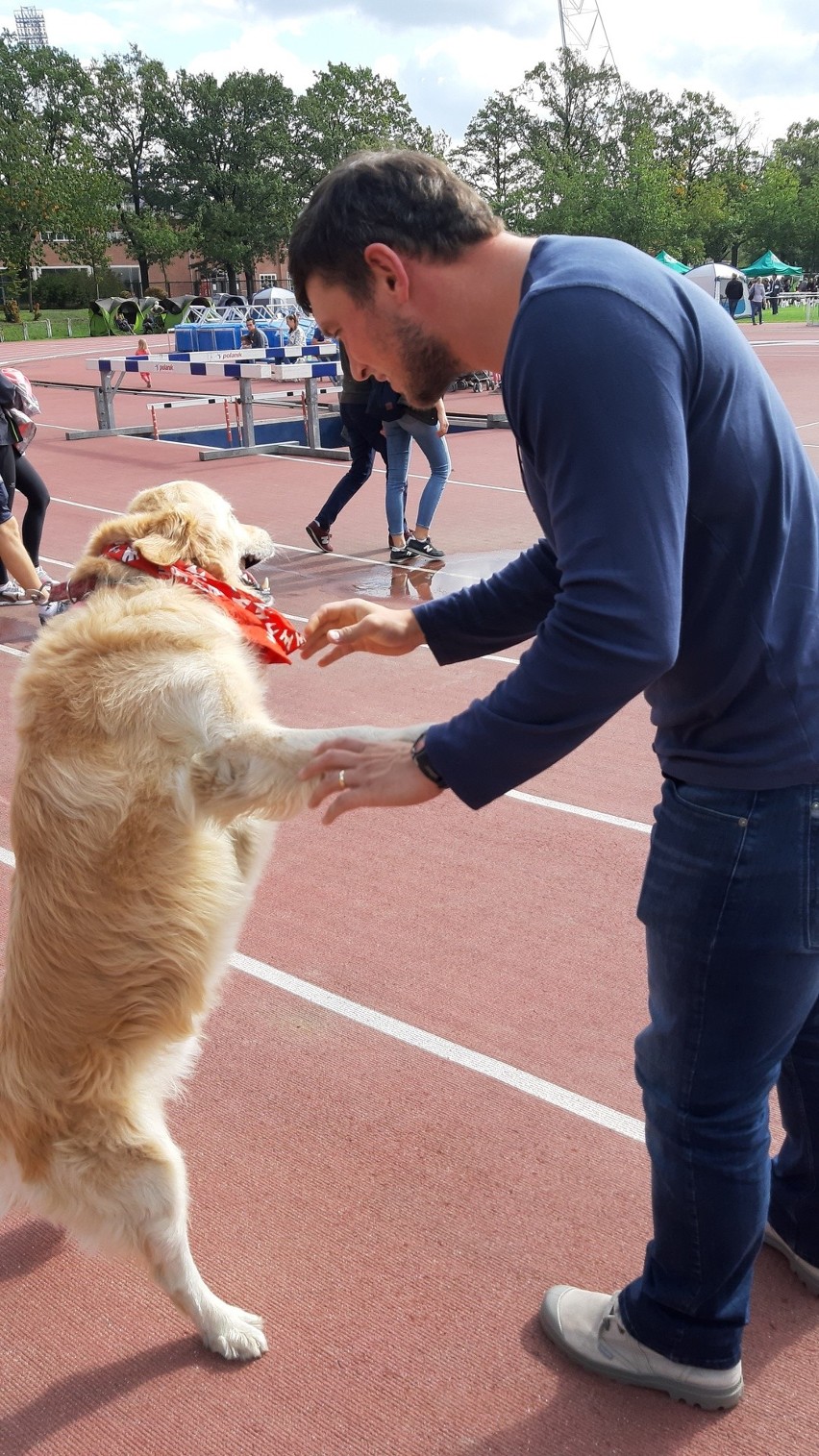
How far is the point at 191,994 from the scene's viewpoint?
2.55 metres

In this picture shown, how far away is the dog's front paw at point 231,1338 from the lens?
101 inches

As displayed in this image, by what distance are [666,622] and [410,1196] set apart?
2.05 meters

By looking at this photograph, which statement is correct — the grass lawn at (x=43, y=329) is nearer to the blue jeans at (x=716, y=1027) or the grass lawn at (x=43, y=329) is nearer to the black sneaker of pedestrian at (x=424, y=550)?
the black sneaker of pedestrian at (x=424, y=550)

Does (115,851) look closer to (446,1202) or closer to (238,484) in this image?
(446,1202)

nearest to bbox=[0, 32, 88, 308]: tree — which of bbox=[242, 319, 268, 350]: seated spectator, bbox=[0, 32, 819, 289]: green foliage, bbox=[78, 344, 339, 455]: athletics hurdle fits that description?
bbox=[0, 32, 819, 289]: green foliage

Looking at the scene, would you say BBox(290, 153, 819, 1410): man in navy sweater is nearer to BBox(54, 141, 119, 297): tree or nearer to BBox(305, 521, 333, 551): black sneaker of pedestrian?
BBox(305, 521, 333, 551): black sneaker of pedestrian

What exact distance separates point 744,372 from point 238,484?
41.9 feet

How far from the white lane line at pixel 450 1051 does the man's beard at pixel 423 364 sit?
2131 mm

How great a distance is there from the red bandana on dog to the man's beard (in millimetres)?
1072

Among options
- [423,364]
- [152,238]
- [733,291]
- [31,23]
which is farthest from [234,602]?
[31,23]

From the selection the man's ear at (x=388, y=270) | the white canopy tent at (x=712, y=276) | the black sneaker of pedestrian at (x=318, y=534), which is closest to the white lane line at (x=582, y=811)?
the man's ear at (x=388, y=270)

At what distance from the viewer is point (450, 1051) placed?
11.7 ft

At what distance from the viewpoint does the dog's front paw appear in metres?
2.56

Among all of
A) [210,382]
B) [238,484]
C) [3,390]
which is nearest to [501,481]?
[238,484]
